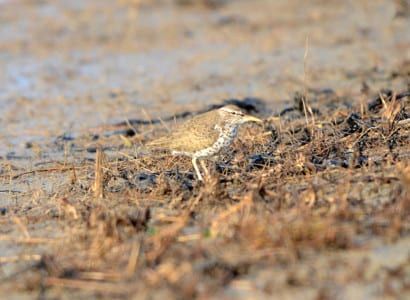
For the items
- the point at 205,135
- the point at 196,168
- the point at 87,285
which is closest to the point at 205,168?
the point at 196,168

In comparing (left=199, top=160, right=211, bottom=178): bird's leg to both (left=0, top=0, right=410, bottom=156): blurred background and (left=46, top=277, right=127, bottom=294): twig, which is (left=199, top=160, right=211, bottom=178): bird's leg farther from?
(left=0, top=0, right=410, bottom=156): blurred background

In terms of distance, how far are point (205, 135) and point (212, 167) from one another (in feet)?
1.00

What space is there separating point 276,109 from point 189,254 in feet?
19.4

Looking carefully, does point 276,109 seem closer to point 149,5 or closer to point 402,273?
point 402,273

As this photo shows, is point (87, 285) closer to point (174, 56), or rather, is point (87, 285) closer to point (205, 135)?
point (205, 135)

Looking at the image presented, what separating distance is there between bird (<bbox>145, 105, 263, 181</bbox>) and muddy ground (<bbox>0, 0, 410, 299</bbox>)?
0.20 metres

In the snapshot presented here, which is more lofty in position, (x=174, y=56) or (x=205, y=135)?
(x=205, y=135)

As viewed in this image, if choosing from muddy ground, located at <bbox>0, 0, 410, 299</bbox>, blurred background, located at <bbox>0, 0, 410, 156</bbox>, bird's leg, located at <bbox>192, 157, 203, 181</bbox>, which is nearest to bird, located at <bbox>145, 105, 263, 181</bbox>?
bird's leg, located at <bbox>192, 157, 203, 181</bbox>

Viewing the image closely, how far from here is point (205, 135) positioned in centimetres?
745

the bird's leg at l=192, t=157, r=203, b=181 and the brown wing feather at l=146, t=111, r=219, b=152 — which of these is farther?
the brown wing feather at l=146, t=111, r=219, b=152

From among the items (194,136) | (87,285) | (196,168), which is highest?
(194,136)

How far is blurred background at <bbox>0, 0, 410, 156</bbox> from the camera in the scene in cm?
1199

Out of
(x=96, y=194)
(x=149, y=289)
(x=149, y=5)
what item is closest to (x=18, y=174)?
(x=96, y=194)

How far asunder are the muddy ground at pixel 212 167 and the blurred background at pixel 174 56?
55mm
